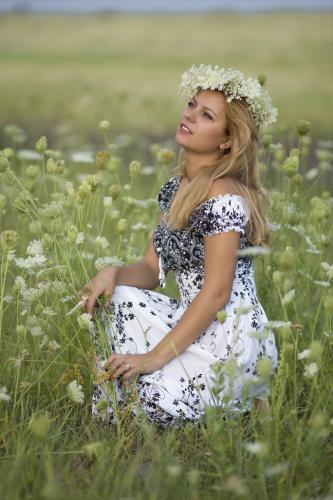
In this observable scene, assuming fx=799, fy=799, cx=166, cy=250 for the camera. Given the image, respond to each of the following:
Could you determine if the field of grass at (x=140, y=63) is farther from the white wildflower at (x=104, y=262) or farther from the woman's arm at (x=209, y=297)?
the woman's arm at (x=209, y=297)

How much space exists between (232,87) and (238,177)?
0.28 meters

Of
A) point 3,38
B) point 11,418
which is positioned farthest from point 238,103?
point 3,38

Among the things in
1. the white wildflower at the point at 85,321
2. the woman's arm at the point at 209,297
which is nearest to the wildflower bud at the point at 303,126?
the woman's arm at the point at 209,297

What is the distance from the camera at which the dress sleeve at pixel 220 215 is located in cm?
236

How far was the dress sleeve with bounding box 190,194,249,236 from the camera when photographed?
2.36 metres

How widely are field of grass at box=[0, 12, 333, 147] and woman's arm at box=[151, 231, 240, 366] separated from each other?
234 inches

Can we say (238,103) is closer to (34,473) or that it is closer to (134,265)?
(134,265)

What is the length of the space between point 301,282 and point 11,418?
1136mm

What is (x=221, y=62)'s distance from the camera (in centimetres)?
1436

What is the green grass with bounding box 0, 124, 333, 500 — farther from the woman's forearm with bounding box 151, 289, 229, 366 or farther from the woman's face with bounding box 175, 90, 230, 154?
the woman's face with bounding box 175, 90, 230, 154

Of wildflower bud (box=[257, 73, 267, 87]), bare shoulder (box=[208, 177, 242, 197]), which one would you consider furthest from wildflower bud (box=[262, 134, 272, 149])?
bare shoulder (box=[208, 177, 242, 197])

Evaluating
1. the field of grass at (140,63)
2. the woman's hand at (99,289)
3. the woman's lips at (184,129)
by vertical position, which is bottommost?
the woman's hand at (99,289)

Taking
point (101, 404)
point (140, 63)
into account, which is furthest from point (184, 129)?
point (140, 63)

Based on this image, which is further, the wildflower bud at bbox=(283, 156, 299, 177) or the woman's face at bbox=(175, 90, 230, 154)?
the wildflower bud at bbox=(283, 156, 299, 177)
